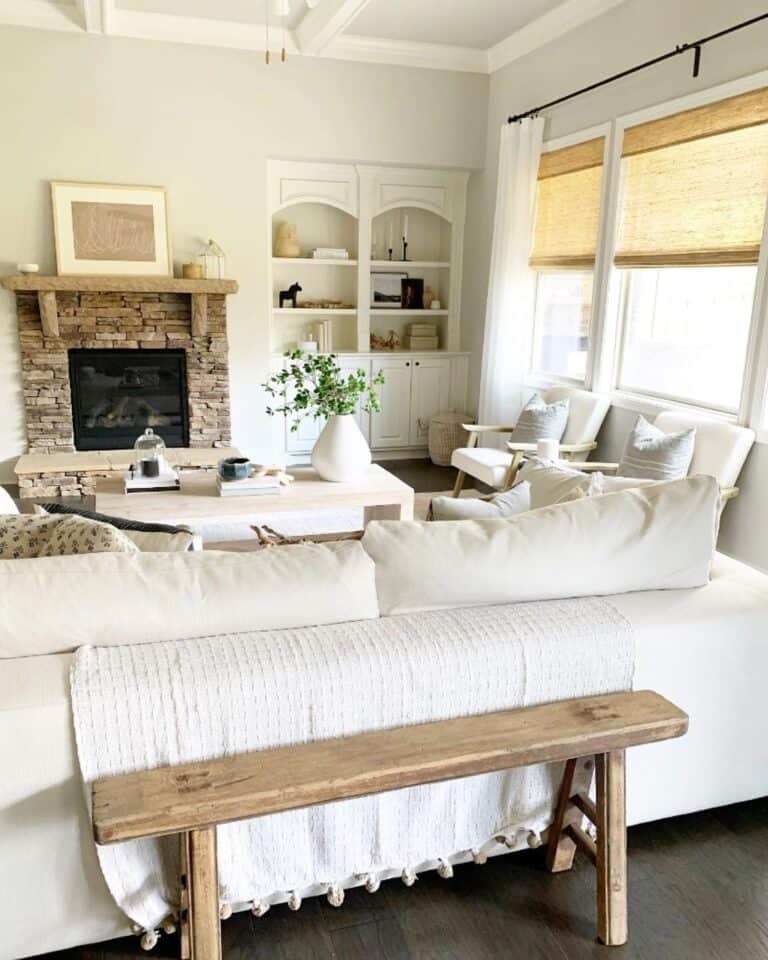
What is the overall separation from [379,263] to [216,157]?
1.45m

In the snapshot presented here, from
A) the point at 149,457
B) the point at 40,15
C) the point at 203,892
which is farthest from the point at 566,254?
the point at 203,892

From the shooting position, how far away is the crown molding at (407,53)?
18.2ft

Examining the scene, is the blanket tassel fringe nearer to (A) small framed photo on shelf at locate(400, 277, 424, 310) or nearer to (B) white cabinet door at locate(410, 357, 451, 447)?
(B) white cabinet door at locate(410, 357, 451, 447)

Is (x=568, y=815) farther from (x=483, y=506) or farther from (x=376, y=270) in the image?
(x=376, y=270)

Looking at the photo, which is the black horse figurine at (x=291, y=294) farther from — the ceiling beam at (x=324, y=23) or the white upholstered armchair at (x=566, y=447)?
the white upholstered armchair at (x=566, y=447)

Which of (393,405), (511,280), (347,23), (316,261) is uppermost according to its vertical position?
(347,23)

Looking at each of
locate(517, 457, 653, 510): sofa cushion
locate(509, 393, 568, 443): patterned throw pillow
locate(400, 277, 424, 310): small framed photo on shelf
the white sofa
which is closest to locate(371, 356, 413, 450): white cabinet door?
locate(400, 277, 424, 310): small framed photo on shelf

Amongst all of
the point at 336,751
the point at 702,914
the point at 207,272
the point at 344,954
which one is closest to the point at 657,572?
the point at 702,914

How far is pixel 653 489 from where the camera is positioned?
2.01 metres

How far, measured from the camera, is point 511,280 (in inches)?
219

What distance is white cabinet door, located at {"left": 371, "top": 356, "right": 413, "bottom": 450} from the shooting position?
20.8ft

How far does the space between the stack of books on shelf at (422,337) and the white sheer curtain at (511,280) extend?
792 mm

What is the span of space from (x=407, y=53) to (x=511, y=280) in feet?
5.88

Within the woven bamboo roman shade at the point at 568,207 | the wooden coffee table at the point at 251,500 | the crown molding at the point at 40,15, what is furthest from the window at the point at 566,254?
the crown molding at the point at 40,15
